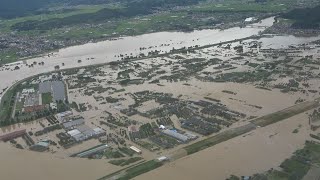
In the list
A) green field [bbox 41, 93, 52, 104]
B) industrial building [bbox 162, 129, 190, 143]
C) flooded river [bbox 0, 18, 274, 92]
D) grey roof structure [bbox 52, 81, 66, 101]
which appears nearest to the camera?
industrial building [bbox 162, 129, 190, 143]

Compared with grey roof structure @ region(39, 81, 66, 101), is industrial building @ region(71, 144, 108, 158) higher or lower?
lower

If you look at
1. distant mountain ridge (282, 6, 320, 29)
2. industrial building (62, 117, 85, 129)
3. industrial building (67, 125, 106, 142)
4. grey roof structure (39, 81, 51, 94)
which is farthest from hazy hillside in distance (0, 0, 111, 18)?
industrial building (67, 125, 106, 142)

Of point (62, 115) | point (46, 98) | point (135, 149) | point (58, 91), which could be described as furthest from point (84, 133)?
point (58, 91)

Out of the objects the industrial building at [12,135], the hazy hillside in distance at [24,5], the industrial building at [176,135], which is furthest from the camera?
the hazy hillside in distance at [24,5]

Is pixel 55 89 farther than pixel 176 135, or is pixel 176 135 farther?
pixel 55 89

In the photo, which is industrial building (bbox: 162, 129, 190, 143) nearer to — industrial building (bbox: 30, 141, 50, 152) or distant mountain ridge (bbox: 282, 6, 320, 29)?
industrial building (bbox: 30, 141, 50, 152)

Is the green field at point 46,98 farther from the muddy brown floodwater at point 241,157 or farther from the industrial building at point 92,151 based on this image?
the muddy brown floodwater at point 241,157

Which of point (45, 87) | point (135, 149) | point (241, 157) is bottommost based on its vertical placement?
point (241, 157)

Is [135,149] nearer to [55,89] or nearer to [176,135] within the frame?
[176,135]

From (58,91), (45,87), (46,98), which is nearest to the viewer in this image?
(46,98)

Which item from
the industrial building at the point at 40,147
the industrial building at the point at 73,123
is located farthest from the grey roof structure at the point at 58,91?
the industrial building at the point at 40,147

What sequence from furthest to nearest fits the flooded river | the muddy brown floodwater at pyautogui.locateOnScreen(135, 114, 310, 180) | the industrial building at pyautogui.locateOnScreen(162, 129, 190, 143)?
the flooded river → the industrial building at pyautogui.locateOnScreen(162, 129, 190, 143) → the muddy brown floodwater at pyautogui.locateOnScreen(135, 114, 310, 180)
